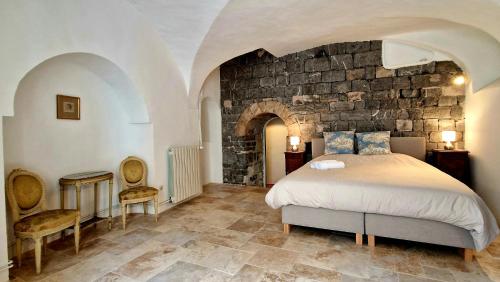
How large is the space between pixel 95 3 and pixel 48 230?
225cm

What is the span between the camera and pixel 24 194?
219 centimetres

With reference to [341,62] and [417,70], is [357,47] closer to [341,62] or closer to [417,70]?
[341,62]

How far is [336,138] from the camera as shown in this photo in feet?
13.8

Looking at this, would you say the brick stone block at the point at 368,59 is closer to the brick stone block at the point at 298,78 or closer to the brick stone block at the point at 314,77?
the brick stone block at the point at 314,77

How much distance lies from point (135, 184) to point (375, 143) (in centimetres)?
353

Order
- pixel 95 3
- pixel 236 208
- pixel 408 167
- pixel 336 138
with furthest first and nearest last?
pixel 336 138, pixel 236 208, pixel 408 167, pixel 95 3

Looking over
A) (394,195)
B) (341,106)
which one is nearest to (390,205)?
(394,195)

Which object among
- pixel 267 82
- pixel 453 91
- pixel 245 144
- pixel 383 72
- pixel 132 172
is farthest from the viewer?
pixel 245 144

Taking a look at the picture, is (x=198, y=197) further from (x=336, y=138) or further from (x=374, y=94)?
(x=374, y=94)

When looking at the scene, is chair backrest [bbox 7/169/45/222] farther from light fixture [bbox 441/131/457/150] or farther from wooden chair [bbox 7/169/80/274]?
light fixture [bbox 441/131/457/150]

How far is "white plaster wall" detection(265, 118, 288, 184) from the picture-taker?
615 cm

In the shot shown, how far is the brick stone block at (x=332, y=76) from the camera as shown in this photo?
4461 mm

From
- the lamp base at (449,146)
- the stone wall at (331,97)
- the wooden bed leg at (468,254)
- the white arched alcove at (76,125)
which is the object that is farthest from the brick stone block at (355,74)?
the white arched alcove at (76,125)

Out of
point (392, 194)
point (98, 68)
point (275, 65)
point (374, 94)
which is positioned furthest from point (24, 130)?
point (374, 94)
